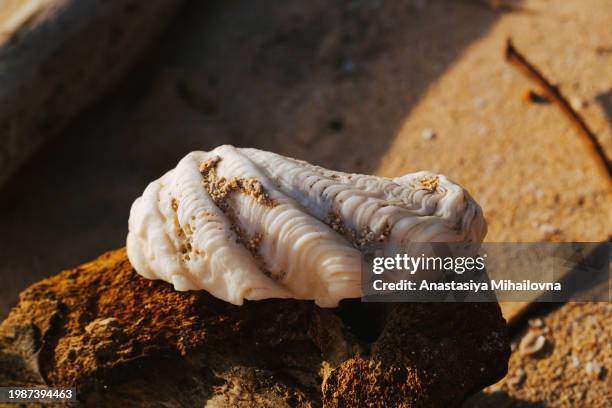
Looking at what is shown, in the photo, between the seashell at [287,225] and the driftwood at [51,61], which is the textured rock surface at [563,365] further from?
the driftwood at [51,61]

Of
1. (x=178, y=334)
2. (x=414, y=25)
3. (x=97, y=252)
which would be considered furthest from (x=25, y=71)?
(x=414, y=25)

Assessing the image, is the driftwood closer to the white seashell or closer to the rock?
the rock

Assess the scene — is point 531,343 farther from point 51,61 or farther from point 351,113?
point 51,61

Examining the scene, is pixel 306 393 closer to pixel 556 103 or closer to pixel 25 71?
pixel 556 103

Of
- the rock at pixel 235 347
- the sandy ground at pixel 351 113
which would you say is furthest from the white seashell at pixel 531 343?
the rock at pixel 235 347

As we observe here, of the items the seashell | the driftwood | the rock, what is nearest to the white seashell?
the rock
